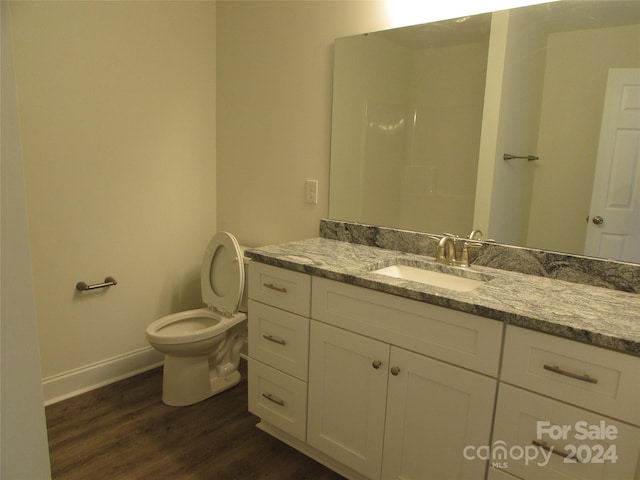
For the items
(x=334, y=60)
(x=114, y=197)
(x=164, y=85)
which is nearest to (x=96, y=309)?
(x=114, y=197)

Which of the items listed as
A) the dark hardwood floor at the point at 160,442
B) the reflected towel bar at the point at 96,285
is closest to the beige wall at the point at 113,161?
the reflected towel bar at the point at 96,285

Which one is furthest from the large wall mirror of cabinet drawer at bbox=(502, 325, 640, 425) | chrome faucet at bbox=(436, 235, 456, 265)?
cabinet drawer at bbox=(502, 325, 640, 425)

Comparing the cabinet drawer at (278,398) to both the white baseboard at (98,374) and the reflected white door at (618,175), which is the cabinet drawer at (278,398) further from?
the reflected white door at (618,175)

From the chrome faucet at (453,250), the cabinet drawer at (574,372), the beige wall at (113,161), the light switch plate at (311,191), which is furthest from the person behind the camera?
the light switch plate at (311,191)

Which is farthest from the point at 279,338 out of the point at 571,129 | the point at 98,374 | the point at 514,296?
the point at 571,129

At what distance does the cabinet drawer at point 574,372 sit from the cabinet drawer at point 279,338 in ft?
2.51

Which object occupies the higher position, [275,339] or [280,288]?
[280,288]

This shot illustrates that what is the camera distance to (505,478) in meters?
1.22

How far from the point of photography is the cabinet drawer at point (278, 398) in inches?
68.2

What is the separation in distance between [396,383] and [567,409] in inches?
19.7

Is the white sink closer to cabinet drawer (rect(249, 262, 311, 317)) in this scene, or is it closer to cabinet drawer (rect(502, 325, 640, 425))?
cabinet drawer (rect(249, 262, 311, 317))

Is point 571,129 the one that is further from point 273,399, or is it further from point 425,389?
point 273,399

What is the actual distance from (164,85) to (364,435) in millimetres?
2072

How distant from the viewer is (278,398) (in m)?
1.81
